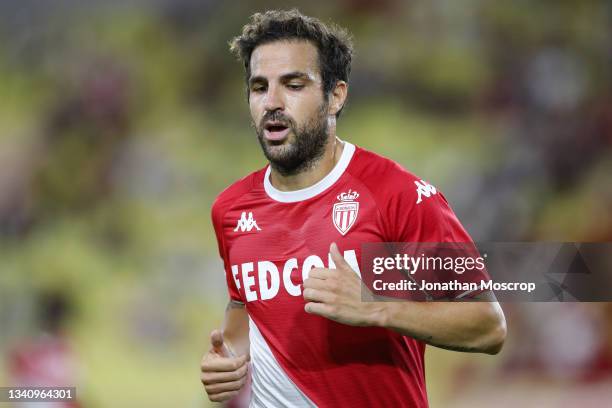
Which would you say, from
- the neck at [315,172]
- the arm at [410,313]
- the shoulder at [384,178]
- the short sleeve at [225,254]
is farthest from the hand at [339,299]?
the short sleeve at [225,254]

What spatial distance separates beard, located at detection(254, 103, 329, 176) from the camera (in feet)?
9.51

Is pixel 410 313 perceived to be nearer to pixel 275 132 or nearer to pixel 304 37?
pixel 275 132

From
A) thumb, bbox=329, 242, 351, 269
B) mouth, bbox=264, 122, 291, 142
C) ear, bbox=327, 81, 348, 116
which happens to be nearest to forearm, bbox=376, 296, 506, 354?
thumb, bbox=329, 242, 351, 269

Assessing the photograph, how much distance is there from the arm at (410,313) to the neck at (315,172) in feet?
1.60

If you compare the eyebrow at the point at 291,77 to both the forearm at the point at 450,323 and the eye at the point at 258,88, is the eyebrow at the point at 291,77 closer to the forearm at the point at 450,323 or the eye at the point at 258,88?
the eye at the point at 258,88

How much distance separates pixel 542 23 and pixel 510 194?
1266 mm

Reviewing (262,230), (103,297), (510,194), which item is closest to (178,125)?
(103,297)

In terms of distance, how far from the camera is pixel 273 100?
2.87 m

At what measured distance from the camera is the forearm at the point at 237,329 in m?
3.15

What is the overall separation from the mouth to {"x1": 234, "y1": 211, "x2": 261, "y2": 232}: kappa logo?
14.4 inches

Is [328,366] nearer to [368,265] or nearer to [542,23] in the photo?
[368,265]

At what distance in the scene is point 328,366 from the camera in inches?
110

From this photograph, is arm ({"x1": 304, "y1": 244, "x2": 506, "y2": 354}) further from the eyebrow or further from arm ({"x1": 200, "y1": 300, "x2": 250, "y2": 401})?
the eyebrow

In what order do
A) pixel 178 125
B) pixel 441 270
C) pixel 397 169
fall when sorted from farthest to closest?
1. pixel 178 125
2. pixel 397 169
3. pixel 441 270
